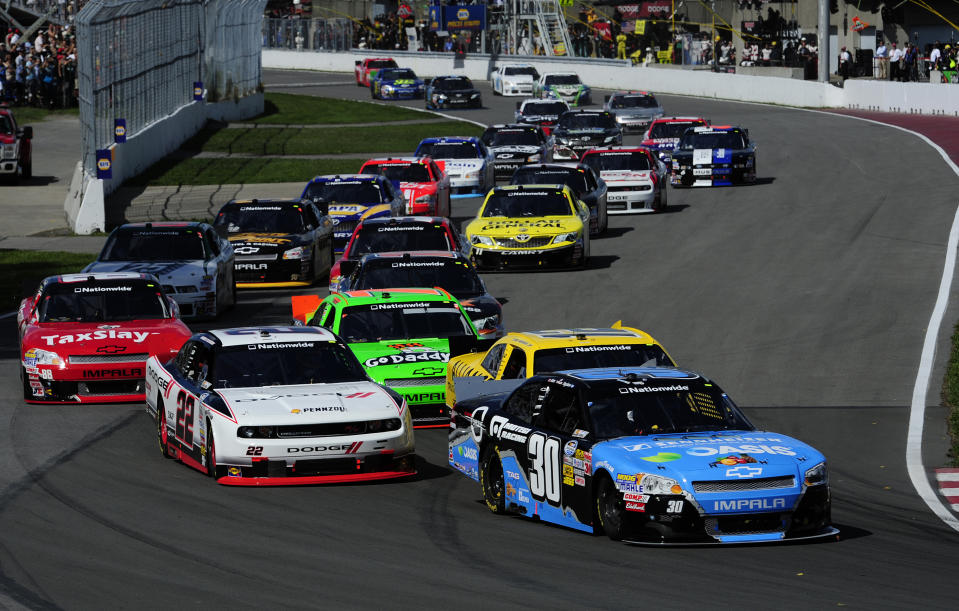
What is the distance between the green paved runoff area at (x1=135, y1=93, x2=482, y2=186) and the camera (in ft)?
144

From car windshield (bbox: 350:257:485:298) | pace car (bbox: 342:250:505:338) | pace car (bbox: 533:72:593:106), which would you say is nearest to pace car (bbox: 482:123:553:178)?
pace car (bbox: 342:250:505:338)

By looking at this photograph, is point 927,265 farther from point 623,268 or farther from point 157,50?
point 157,50

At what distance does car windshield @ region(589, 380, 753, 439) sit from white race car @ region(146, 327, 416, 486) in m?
2.28

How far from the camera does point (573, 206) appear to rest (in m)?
28.1

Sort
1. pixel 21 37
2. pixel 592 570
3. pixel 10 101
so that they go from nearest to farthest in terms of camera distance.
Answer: pixel 592 570, pixel 10 101, pixel 21 37

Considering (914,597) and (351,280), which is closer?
(914,597)

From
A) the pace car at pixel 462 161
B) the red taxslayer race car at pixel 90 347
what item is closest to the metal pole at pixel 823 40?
the pace car at pixel 462 161

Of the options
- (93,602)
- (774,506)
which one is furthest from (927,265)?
(93,602)

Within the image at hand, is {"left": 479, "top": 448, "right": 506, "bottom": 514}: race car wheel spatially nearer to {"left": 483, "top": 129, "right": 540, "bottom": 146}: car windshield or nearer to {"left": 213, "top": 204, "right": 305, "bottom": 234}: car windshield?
{"left": 213, "top": 204, "right": 305, "bottom": 234}: car windshield

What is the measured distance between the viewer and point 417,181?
3256 centimetres

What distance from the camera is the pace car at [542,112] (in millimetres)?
50281

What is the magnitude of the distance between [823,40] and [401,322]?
44560mm

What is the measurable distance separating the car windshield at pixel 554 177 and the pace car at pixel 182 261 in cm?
873

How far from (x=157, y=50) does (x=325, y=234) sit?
19950 mm
